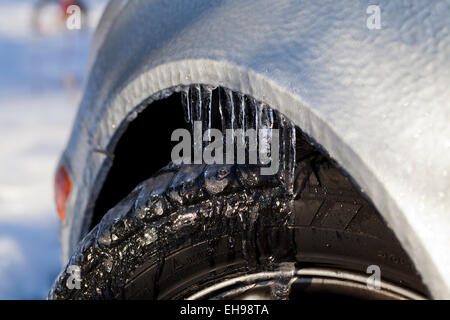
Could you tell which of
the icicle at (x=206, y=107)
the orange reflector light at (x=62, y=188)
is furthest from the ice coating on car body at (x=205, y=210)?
the orange reflector light at (x=62, y=188)

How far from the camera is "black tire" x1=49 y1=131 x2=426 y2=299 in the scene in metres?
1.14

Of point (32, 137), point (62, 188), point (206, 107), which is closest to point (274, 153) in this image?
point (206, 107)

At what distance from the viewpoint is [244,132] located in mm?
1211

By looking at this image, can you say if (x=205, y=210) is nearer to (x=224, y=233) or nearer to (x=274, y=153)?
(x=224, y=233)

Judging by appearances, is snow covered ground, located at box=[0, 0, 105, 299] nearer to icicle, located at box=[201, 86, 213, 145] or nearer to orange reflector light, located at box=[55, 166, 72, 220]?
orange reflector light, located at box=[55, 166, 72, 220]

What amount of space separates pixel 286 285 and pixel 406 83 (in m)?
0.54

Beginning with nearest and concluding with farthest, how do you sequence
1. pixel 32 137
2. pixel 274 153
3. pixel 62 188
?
pixel 274 153
pixel 62 188
pixel 32 137

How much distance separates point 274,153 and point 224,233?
0.20m

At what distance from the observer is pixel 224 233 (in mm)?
1264

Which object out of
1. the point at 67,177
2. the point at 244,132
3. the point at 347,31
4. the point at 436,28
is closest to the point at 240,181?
the point at 244,132

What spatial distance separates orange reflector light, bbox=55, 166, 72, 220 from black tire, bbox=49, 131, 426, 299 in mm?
500

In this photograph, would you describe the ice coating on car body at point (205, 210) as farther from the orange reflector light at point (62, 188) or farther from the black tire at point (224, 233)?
the orange reflector light at point (62, 188)

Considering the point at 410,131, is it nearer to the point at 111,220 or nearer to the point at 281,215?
the point at 281,215

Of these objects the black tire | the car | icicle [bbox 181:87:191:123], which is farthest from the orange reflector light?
icicle [bbox 181:87:191:123]
